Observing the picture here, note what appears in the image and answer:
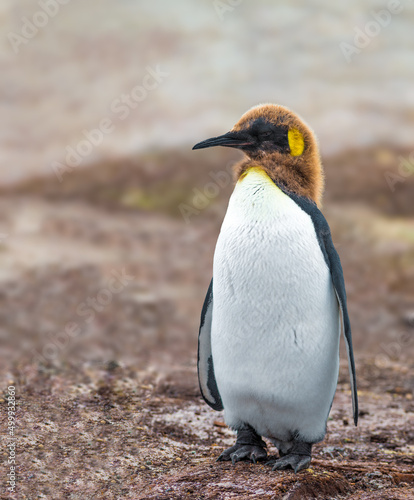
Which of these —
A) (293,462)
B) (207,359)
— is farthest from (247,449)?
(207,359)

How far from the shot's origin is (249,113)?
2.48m

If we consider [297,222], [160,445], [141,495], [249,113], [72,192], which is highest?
[249,113]

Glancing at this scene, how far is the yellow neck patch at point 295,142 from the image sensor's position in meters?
2.44

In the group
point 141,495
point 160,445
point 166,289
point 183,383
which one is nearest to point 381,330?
point 166,289

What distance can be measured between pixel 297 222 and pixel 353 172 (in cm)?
665

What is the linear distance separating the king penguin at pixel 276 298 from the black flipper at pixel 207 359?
0.54 ft

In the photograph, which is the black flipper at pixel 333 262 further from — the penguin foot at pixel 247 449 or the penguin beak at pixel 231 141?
the penguin foot at pixel 247 449

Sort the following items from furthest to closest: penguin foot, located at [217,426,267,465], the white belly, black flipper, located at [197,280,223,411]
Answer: black flipper, located at [197,280,223,411]
penguin foot, located at [217,426,267,465]
the white belly

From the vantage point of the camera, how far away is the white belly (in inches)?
89.8

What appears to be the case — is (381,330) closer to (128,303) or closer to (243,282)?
(128,303)

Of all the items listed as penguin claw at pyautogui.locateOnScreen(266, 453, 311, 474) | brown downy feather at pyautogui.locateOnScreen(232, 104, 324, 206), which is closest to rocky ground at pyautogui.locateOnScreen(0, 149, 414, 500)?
penguin claw at pyautogui.locateOnScreen(266, 453, 311, 474)

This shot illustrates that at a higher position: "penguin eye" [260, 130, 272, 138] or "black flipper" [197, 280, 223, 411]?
"penguin eye" [260, 130, 272, 138]

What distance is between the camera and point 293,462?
2324 mm

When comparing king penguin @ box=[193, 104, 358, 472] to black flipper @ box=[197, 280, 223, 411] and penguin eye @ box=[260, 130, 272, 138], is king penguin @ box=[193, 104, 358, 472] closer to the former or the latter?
penguin eye @ box=[260, 130, 272, 138]
